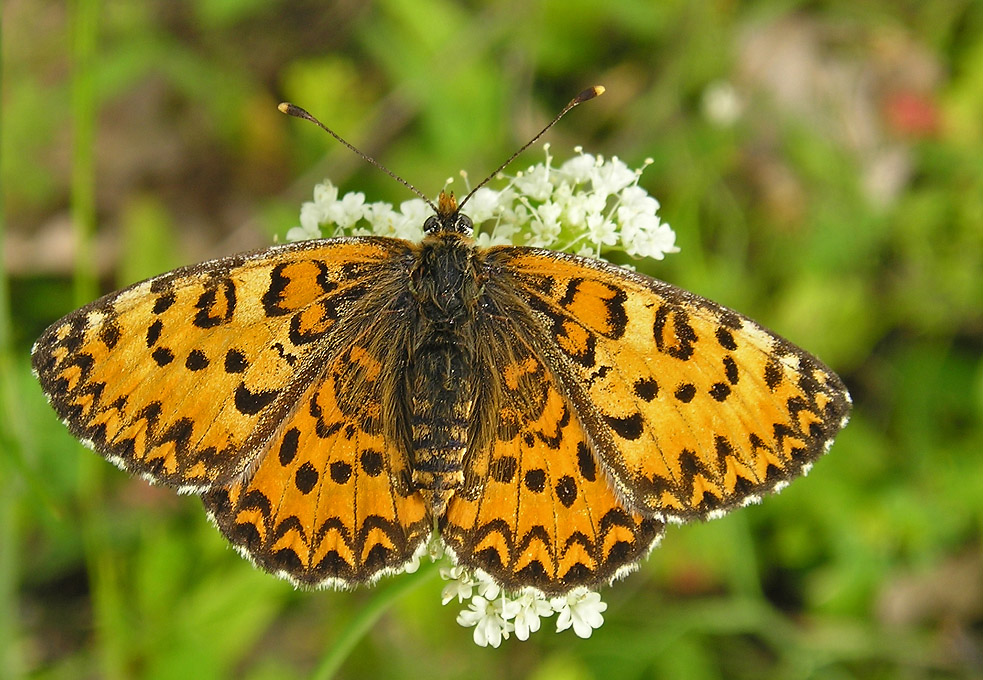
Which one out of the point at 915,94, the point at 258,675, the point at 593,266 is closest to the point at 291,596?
the point at 258,675

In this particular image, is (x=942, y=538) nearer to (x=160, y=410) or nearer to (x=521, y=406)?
(x=521, y=406)

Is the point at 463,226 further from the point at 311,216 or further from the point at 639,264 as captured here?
the point at 639,264

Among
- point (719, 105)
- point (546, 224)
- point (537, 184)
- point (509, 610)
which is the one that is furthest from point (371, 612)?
point (719, 105)

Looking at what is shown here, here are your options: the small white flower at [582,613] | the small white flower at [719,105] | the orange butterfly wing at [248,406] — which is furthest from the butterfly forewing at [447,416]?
the small white flower at [719,105]

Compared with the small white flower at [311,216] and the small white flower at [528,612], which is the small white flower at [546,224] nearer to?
the small white flower at [311,216]

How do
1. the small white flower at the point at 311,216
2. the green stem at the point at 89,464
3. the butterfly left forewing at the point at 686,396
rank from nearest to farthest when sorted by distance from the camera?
the butterfly left forewing at the point at 686,396
the small white flower at the point at 311,216
the green stem at the point at 89,464

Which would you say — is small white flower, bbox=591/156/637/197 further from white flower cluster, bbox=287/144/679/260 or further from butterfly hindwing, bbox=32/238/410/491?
butterfly hindwing, bbox=32/238/410/491
